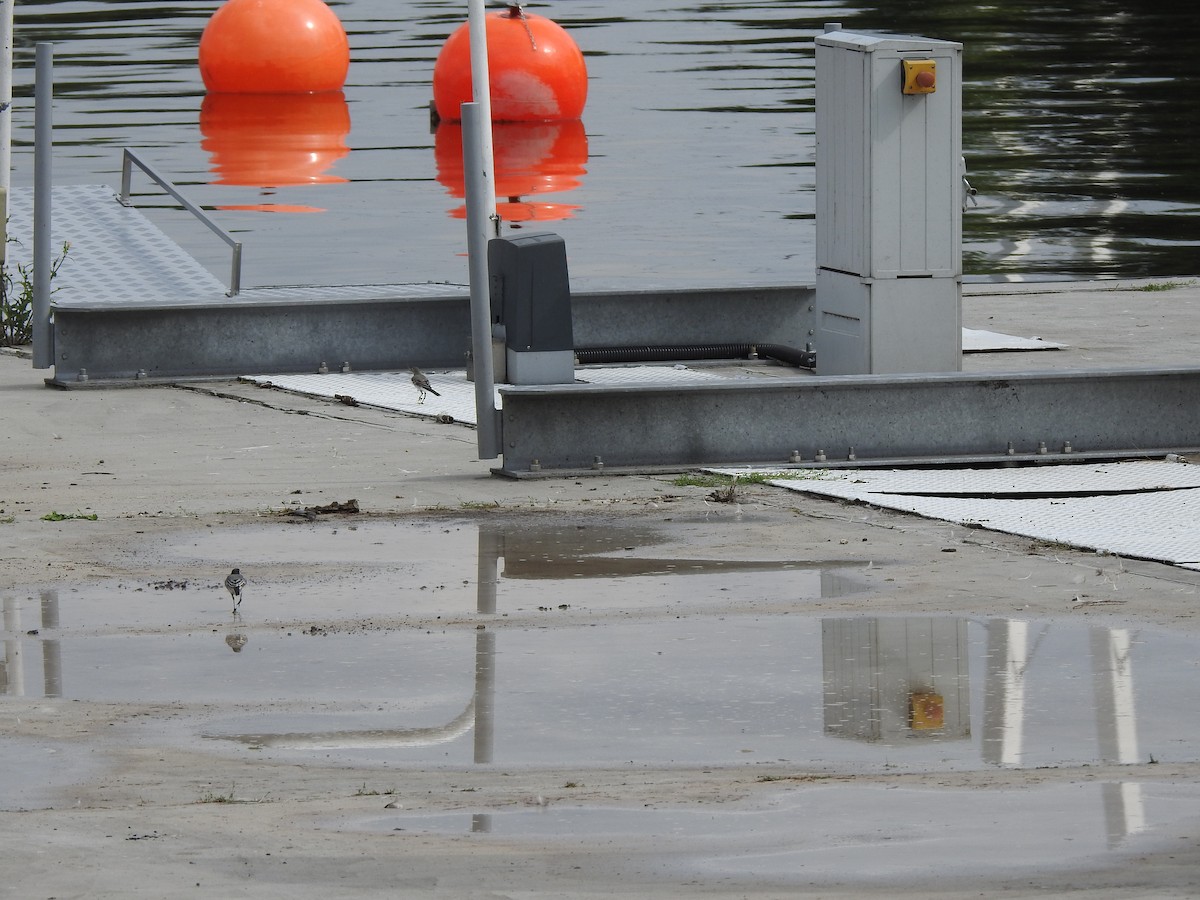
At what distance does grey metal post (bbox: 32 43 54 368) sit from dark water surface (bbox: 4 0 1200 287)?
4284 mm

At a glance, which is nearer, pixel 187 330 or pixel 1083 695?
pixel 1083 695

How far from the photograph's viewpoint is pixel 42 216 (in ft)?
41.9

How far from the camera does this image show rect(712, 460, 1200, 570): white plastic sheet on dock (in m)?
8.72

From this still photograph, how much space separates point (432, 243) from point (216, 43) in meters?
12.6

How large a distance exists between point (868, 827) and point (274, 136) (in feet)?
74.9

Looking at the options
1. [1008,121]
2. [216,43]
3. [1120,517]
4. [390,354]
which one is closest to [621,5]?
[216,43]

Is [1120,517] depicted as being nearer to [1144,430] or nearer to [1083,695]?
[1144,430]

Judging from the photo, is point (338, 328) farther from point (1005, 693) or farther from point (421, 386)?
point (1005, 693)

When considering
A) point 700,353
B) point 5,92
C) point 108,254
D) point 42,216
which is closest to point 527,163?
point 108,254

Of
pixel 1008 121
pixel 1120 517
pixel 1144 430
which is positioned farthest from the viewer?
pixel 1008 121

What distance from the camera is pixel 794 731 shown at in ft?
21.0

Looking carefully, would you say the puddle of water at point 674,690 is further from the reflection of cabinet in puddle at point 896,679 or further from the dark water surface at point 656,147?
the dark water surface at point 656,147

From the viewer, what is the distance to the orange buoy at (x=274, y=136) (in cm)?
2414

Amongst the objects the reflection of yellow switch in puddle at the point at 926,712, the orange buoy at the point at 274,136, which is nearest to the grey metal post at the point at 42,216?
the reflection of yellow switch in puddle at the point at 926,712
